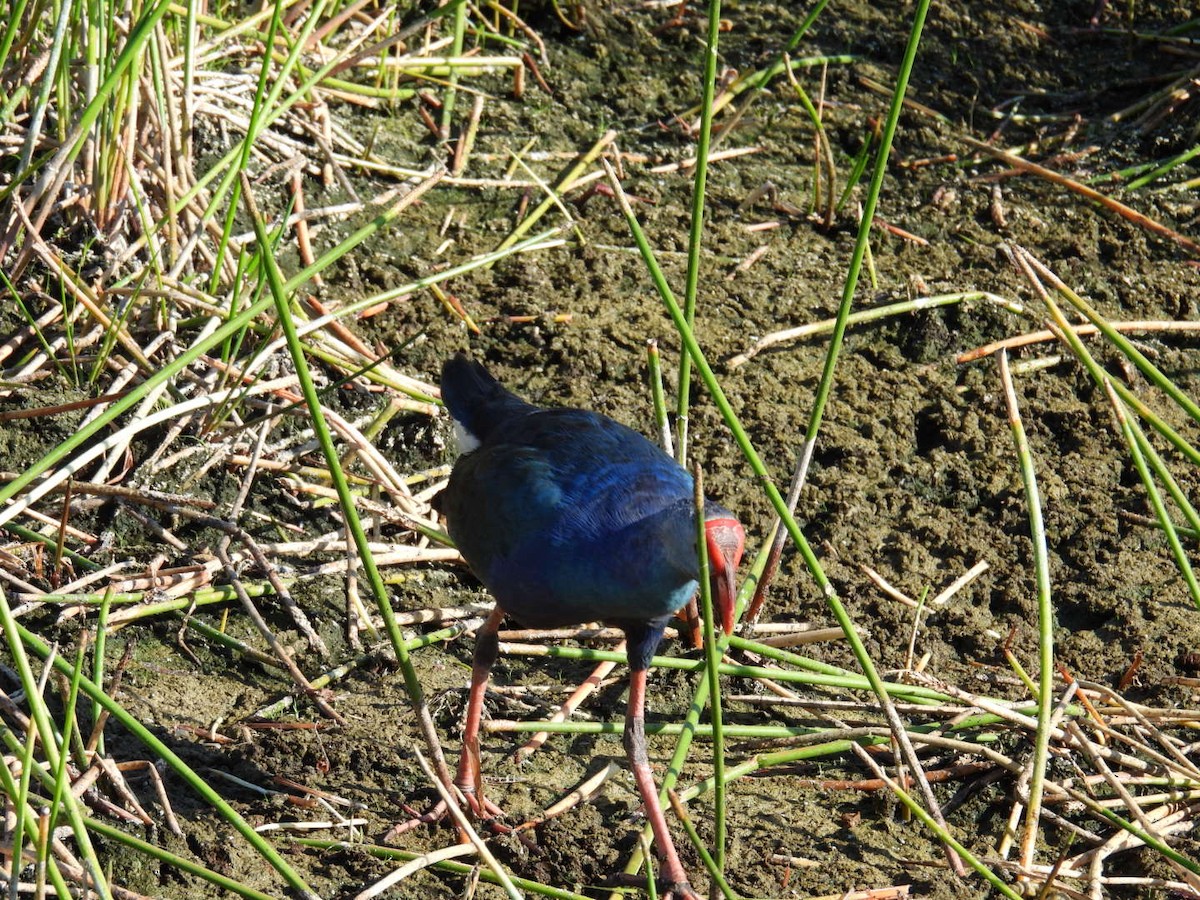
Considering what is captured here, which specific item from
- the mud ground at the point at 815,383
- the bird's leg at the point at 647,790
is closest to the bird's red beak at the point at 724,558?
the bird's leg at the point at 647,790

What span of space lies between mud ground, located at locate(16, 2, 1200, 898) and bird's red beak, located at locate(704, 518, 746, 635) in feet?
1.51

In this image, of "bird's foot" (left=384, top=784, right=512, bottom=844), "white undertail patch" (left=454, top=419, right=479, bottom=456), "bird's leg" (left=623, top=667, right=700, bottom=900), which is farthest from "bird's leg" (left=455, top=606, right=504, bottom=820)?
"white undertail patch" (left=454, top=419, right=479, bottom=456)

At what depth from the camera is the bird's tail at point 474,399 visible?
3.32 metres

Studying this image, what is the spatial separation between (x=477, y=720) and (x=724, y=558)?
68cm

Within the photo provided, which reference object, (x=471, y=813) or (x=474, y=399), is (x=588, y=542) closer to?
(x=471, y=813)

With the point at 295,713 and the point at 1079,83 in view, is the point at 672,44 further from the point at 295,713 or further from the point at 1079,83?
the point at 295,713

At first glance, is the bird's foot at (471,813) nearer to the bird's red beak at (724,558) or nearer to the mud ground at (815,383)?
the mud ground at (815,383)

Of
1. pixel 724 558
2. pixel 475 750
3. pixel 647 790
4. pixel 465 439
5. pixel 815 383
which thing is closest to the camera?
pixel 724 558

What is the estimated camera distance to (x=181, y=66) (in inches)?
149

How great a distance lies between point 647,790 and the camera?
2.74 metres

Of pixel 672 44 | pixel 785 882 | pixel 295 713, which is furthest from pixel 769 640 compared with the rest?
pixel 672 44

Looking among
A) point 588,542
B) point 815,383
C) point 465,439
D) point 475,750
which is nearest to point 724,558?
point 588,542

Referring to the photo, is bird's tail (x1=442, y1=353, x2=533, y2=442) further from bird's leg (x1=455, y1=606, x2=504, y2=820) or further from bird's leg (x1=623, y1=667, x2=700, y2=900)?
bird's leg (x1=623, y1=667, x2=700, y2=900)

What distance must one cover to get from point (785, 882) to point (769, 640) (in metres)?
0.65
